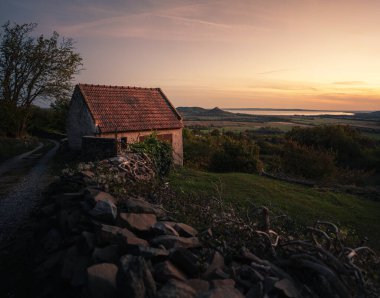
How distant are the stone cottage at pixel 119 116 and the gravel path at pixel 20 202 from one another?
17.0 feet

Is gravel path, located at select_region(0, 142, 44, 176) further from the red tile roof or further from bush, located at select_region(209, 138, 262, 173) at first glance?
bush, located at select_region(209, 138, 262, 173)

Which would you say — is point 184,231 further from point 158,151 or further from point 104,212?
point 158,151

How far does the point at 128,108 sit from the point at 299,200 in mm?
12904

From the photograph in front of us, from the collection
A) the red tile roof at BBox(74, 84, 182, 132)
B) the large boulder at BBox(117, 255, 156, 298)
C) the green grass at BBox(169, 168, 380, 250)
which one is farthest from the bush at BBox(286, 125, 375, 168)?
the large boulder at BBox(117, 255, 156, 298)

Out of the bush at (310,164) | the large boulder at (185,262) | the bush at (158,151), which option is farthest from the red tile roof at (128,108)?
the large boulder at (185,262)

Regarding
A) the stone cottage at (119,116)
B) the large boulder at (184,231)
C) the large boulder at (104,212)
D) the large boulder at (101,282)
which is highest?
the stone cottage at (119,116)

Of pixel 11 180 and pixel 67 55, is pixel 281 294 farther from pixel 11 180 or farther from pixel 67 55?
pixel 67 55

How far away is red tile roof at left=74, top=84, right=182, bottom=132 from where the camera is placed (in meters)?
21.9

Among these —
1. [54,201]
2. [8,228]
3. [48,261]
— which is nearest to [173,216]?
[48,261]

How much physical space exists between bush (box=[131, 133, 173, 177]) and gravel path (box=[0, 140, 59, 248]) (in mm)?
4615

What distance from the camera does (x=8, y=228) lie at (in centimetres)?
941

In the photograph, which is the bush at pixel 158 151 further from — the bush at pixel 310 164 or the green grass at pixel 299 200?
the bush at pixel 310 164

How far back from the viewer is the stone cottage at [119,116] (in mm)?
21656

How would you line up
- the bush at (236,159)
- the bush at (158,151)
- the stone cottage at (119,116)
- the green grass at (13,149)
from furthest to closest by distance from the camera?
the bush at (236,159) → the green grass at (13,149) → the stone cottage at (119,116) → the bush at (158,151)
